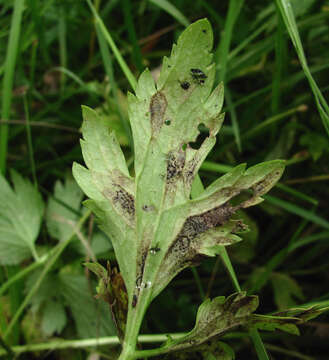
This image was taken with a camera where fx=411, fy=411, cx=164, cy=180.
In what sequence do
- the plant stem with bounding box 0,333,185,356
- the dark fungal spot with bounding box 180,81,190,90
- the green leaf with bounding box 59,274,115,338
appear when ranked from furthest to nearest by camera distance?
the green leaf with bounding box 59,274,115,338 < the plant stem with bounding box 0,333,185,356 < the dark fungal spot with bounding box 180,81,190,90

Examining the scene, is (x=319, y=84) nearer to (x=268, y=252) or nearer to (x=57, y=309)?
(x=268, y=252)

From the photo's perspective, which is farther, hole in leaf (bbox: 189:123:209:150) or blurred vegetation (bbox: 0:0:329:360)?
hole in leaf (bbox: 189:123:209:150)

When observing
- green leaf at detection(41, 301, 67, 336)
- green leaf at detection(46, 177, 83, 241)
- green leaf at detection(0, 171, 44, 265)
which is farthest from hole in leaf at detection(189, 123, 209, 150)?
green leaf at detection(41, 301, 67, 336)

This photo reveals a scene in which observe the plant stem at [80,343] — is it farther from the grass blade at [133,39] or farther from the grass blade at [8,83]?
the grass blade at [133,39]

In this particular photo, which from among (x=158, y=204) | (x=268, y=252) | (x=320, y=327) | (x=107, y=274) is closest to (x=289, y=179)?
(x=268, y=252)

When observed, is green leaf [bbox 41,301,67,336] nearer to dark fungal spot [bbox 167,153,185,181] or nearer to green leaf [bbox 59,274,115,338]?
green leaf [bbox 59,274,115,338]

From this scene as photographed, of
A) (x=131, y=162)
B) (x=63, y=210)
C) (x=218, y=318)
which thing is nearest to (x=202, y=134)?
(x=131, y=162)

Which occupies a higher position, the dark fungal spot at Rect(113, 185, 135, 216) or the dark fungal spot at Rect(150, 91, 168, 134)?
the dark fungal spot at Rect(150, 91, 168, 134)
